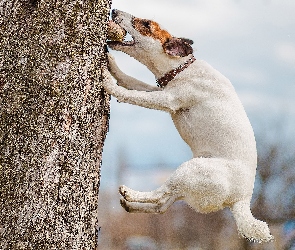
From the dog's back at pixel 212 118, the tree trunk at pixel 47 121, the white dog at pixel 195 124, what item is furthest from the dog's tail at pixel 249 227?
the tree trunk at pixel 47 121

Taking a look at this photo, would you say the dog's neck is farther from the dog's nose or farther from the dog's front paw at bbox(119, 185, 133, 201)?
the dog's front paw at bbox(119, 185, 133, 201)

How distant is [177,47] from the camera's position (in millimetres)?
3006

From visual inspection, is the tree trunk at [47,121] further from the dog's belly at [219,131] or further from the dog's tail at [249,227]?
the dog's tail at [249,227]

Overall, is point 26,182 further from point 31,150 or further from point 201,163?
point 201,163

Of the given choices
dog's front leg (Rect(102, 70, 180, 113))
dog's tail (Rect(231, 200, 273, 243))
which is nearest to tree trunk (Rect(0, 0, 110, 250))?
dog's front leg (Rect(102, 70, 180, 113))

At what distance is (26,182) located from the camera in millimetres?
2475

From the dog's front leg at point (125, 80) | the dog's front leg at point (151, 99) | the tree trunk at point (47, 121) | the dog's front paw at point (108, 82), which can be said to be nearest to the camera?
the tree trunk at point (47, 121)

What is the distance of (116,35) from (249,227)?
1037 millimetres

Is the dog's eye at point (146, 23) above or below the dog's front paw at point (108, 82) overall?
above

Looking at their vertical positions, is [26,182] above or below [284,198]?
above

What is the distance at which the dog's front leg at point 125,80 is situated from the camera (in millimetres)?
2953

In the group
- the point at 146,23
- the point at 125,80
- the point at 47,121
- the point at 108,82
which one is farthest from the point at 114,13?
the point at 47,121

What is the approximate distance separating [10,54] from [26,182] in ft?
1.71

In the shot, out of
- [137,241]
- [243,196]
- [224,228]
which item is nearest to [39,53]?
[243,196]
